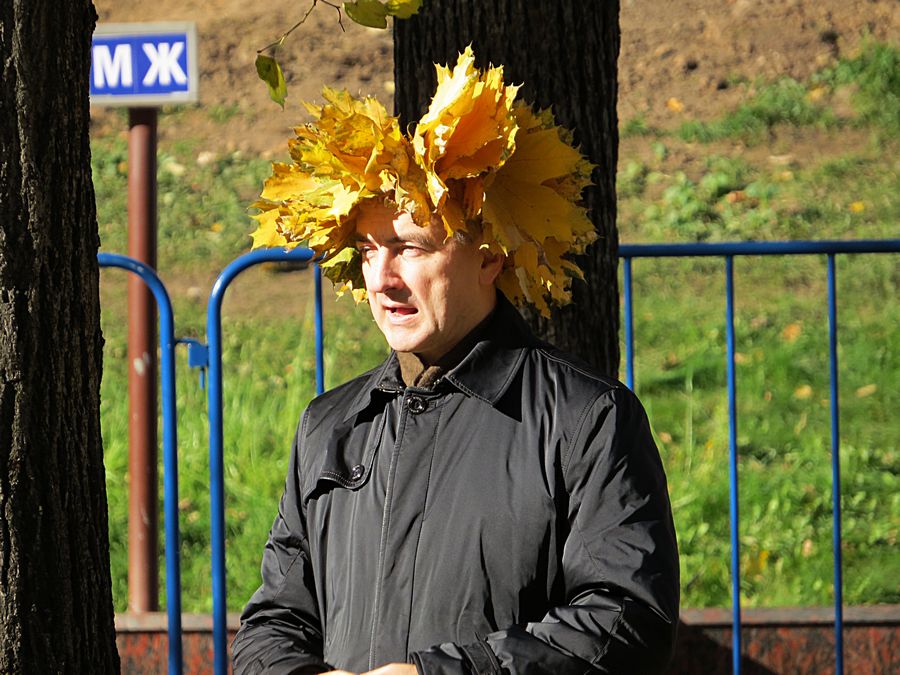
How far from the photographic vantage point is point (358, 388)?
242 centimetres

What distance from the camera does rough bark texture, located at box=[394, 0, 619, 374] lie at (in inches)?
130

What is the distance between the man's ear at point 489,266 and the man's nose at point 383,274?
0.14 m

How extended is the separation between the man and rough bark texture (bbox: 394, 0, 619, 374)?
1.02m

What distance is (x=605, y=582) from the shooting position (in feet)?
6.61

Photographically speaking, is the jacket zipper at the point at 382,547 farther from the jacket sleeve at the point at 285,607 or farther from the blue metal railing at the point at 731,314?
the blue metal railing at the point at 731,314

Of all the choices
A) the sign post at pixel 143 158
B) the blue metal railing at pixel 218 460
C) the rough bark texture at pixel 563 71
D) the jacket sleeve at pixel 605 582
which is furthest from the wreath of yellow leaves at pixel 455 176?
the sign post at pixel 143 158

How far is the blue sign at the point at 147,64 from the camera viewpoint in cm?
425

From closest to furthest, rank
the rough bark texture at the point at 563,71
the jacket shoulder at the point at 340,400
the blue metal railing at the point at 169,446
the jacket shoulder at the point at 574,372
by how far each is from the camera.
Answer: the jacket shoulder at the point at 574,372 → the jacket shoulder at the point at 340,400 → the rough bark texture at the point at 563,71 → the blue metal railing at the point at 169,446

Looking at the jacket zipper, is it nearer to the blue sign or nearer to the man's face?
the man's face

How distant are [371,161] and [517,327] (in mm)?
351

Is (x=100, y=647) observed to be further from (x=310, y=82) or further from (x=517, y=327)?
(x=310, y=82)

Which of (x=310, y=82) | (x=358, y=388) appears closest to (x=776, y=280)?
(x=310, y=82)

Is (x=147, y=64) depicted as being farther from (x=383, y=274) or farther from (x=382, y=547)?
(x=382, y=547)

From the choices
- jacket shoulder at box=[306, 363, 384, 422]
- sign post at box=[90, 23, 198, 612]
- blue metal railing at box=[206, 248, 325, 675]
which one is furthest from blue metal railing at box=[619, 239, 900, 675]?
jacket shoulder at box=[306, 363, 384, 422]
